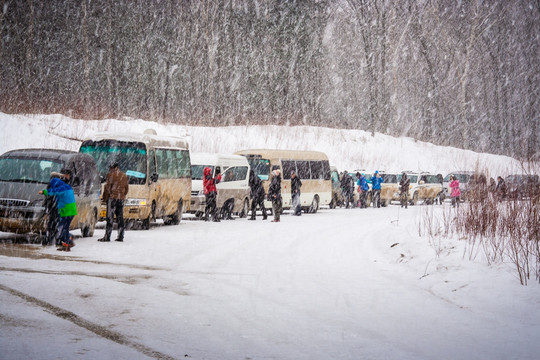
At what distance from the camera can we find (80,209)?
1574cm

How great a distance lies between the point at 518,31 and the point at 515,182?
43.8 meters

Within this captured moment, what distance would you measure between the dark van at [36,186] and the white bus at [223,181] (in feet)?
26.0

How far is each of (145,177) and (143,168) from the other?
309 millimetres

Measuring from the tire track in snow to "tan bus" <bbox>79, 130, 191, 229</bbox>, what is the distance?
10.8 meters

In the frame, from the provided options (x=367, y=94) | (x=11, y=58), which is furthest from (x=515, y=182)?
(x=367, y=94)

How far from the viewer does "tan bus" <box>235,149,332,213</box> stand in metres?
29.2

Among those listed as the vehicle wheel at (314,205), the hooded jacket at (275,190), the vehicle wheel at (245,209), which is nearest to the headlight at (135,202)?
the hooded jacket at (275,190)

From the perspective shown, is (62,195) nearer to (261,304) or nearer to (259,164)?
(261,304)

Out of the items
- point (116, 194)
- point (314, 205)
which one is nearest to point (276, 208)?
point (314, 205)

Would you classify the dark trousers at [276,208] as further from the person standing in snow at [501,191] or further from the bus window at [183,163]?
the person standing in snow at [501,191]

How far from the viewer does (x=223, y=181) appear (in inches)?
979

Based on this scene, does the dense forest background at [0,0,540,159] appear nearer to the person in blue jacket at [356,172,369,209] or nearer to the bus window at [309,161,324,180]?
the person in blue jacket at [356,172,369,209]

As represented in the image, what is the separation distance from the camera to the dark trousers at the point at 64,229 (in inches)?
532

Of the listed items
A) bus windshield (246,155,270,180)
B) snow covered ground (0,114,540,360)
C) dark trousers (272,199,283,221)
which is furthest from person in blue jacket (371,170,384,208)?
snow covered ground (0,114,540,360)
